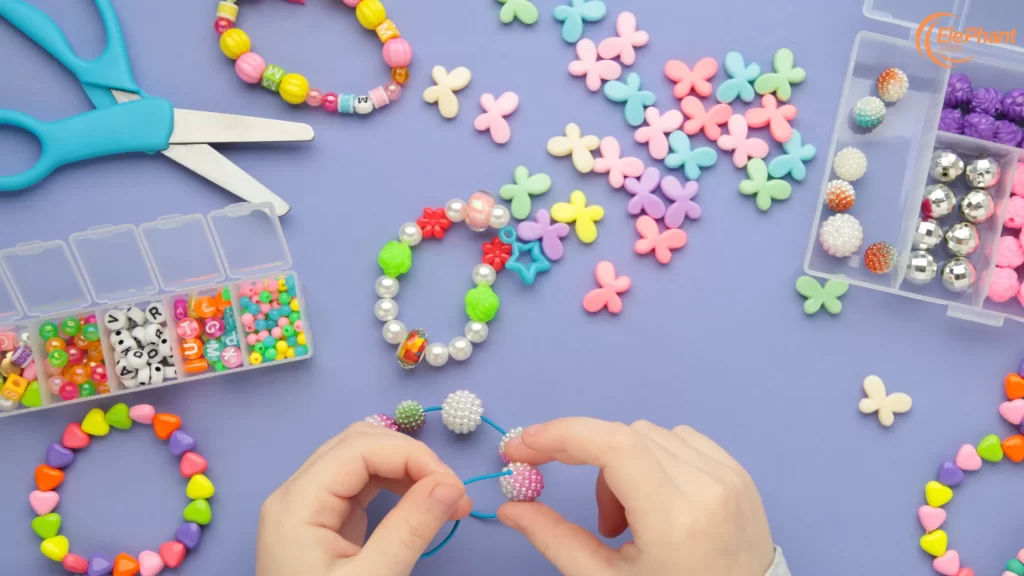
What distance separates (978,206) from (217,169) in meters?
1.36

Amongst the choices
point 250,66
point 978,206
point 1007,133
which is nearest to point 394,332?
point 250,66

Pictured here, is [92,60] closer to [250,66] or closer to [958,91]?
[250,66]

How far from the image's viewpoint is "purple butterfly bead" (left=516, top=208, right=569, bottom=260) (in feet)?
4.57

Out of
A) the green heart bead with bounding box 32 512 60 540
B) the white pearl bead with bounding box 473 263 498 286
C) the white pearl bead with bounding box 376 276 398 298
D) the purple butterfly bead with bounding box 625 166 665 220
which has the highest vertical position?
the purple butterfly bead with bounding box 625 166 665 220

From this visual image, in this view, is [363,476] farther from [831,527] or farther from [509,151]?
[831,527]

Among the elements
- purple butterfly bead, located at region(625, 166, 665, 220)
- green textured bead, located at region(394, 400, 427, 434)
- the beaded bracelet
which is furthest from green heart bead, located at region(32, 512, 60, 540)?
purple butterfly bead, located at region(625, 166, 665, 220)

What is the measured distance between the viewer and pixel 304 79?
1389 millimetres

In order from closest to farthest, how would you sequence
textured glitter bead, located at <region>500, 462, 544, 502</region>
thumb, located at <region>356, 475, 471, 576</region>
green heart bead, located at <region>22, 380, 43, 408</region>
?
1. thumb, located at <region>356, 475, 471, 576</region>
2. textured glitter bead, located at <region>500, 462, 544, 502</region>
3. green heart bead, located at <region>22, 380, 43, 408</region>

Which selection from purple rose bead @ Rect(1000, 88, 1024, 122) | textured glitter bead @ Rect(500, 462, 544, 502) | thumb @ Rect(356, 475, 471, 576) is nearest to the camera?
thumb @ Rect(356, 475, 471, 576)

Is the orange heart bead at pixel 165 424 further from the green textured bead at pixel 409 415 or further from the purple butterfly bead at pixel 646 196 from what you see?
the purple butterfly bead at pixel 646 196

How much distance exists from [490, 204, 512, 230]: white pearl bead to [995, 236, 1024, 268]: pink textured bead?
90cm

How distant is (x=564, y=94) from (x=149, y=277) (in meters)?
0.82

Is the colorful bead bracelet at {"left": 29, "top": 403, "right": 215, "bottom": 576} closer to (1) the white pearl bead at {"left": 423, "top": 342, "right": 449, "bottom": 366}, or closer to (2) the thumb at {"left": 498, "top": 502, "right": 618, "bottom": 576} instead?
(1) the white pearl bead at {"left": 423, "top": 342, "right": 449, "bottom": 366}

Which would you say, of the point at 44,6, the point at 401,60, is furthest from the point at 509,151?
the point at 44,6
